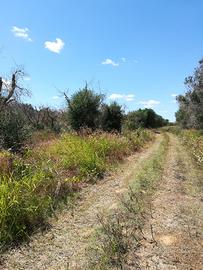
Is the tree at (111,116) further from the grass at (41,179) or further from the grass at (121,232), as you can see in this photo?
the grass at (121,232)

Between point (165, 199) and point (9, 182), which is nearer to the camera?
point (9, 182)

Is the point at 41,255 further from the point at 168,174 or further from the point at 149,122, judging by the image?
the point at 149,122

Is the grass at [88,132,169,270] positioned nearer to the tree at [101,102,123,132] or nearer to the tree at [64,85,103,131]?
the tree at [64,85,103,131]

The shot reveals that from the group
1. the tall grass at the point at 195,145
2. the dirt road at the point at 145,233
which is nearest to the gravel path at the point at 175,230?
the dirt road at the point at 145,233

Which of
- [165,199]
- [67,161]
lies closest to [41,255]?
[165,199]

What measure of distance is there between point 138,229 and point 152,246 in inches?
33.6

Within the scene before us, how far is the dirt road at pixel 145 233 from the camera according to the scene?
5.88m

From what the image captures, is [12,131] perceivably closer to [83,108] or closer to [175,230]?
[175,230]

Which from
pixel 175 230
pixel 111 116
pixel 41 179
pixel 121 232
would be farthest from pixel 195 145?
pixel 121 232

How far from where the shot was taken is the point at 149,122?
288 feet

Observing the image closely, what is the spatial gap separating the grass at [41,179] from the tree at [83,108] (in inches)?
588

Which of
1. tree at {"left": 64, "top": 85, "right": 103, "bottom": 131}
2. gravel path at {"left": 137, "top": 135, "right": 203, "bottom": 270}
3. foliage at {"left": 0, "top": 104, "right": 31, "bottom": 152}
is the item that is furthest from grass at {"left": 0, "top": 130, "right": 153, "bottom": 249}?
tree at {"left": 64, "top": 85, "right": 103, "bottom": 131}

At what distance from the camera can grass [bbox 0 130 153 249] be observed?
7.34 meters

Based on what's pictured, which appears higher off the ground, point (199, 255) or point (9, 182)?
point (9, 182)
